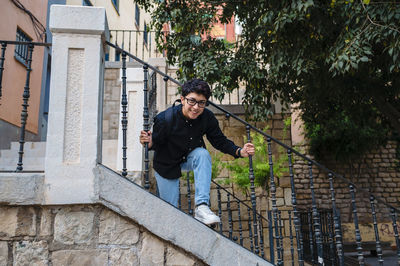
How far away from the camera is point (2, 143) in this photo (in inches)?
238

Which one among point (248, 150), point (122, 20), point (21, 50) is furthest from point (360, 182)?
point (122, 20)

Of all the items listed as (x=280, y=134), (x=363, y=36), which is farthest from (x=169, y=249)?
(x=280, y=134)

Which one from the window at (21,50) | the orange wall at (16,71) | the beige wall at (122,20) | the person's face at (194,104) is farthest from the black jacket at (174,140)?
the beige wall at (122,20)

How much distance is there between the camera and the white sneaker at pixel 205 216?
7.98 feet

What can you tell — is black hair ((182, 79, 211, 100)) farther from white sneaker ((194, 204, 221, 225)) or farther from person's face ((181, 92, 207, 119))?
white sneaker ((194, 204, 221, 225))

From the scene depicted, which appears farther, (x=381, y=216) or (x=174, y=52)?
(x=381, y=216)

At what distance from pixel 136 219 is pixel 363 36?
3.88 metres

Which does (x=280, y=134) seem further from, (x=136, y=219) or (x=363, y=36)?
(x=136, y=219)

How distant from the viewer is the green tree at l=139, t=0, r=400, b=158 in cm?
415

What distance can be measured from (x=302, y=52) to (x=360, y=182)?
8.42 meters

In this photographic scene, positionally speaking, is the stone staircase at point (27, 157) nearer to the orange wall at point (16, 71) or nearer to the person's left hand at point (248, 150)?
the orange wall at point (16, 71)

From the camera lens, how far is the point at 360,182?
11.2m

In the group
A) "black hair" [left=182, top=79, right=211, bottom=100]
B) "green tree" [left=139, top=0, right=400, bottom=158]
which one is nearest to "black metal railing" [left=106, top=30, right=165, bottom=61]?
"green tree" [left=139, top=0, right=400, bottom=158]

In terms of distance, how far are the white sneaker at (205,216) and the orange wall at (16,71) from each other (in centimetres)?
532
